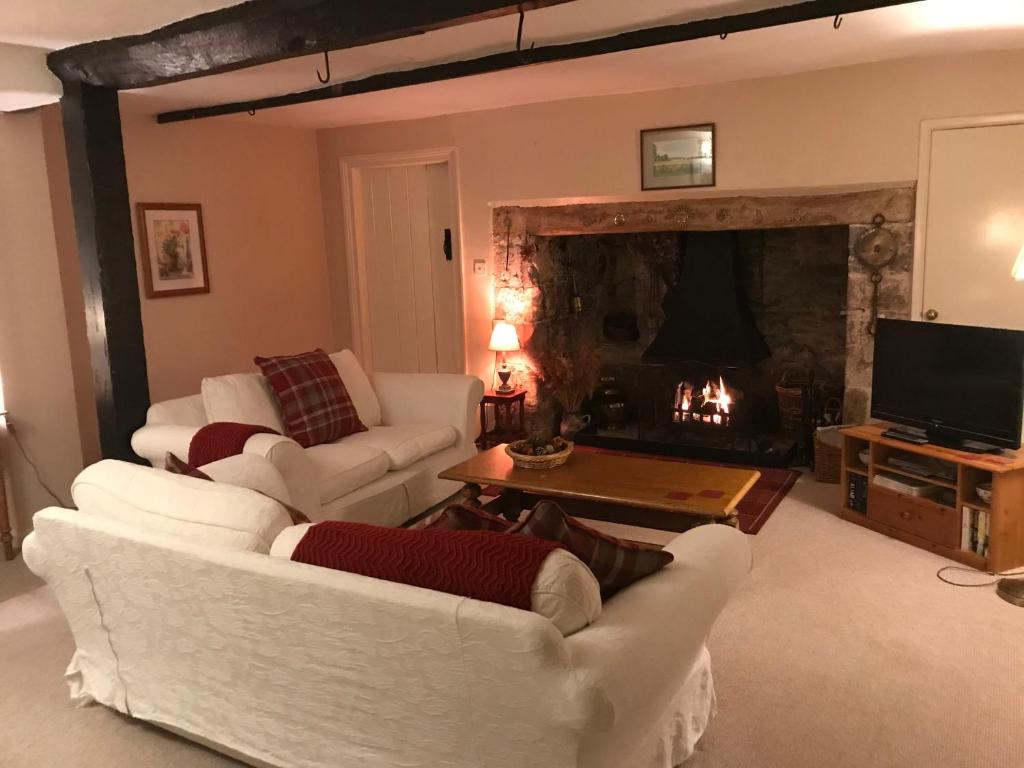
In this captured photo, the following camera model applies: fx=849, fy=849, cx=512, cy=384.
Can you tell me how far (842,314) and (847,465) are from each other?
1.49 meters

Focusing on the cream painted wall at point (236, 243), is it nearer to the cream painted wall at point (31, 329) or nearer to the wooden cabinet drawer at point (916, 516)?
the cream painted wall at point (31, 329)

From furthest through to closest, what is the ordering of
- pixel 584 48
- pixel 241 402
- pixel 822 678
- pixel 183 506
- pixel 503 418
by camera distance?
1. pixel 503 418
2. pixel 241 402
3. pixel 584 48
4. pixel 822 678
5. pixel 183 506

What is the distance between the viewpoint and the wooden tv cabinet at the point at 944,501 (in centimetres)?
359

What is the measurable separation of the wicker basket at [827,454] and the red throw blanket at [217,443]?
3.08 metres

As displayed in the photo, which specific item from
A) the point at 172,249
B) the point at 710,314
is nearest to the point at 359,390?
the point at 172,249

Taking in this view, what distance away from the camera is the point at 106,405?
3805 mm

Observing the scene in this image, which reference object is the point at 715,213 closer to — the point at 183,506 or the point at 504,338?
the point at 504,338

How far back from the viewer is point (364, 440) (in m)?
4.27

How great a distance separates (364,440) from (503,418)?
178cm

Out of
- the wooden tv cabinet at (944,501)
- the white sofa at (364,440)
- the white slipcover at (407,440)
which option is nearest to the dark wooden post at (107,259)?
the white sofa at (364,440)

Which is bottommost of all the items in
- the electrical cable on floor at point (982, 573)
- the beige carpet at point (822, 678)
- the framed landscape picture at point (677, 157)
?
the beige carpet at point (822, 678)

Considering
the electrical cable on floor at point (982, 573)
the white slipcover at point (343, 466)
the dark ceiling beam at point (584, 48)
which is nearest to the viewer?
the dark ceiling beam at point (584, 48)

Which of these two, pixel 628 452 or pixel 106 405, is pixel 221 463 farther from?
pixel 628 452

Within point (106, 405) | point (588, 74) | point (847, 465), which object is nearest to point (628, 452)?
point (847, 465)
